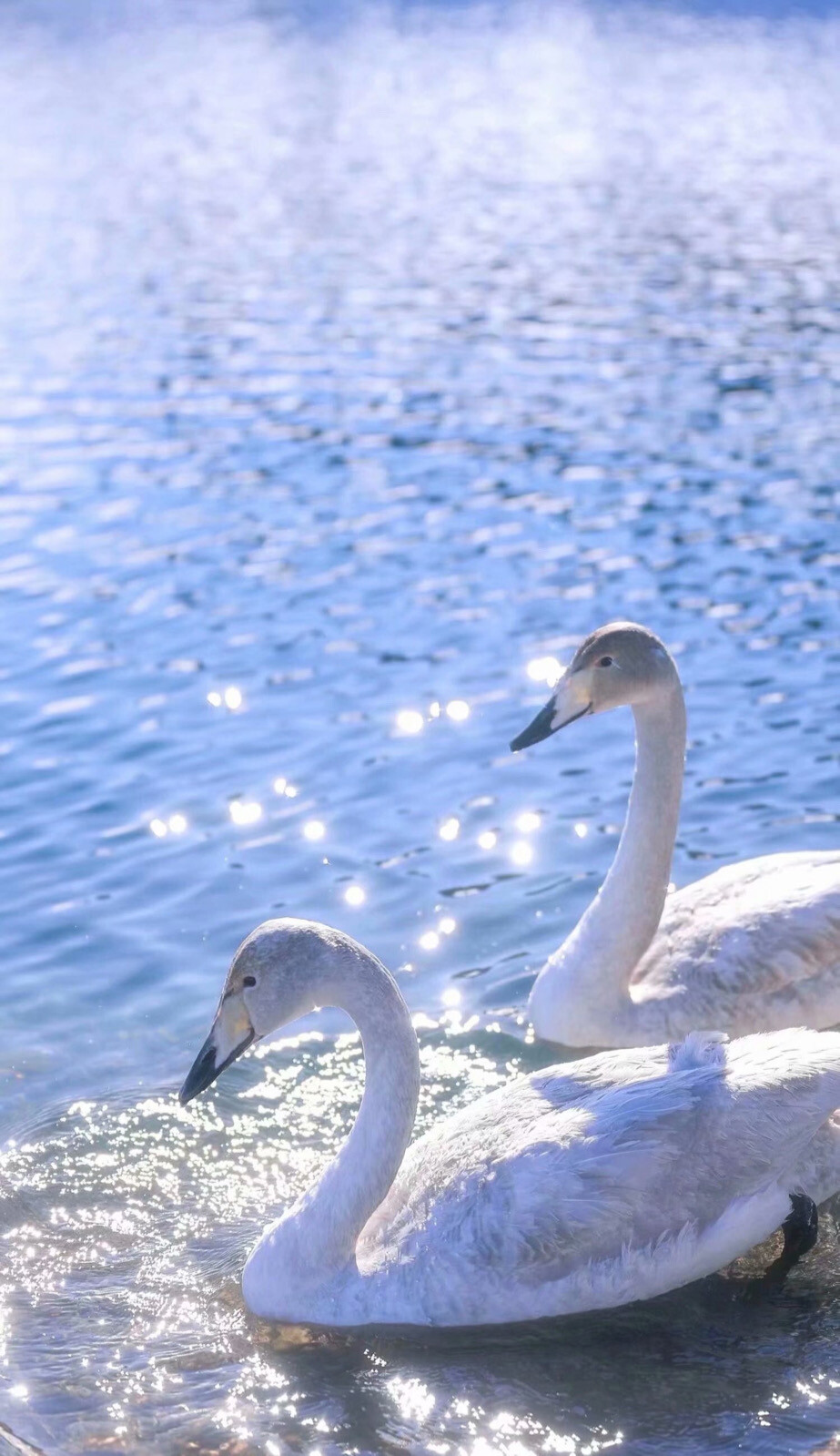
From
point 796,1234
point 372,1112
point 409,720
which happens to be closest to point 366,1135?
point 372,1112

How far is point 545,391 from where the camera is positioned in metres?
22.2

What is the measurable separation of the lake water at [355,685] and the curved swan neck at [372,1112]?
0.50 metres

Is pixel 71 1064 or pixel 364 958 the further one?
pixel 71 1064

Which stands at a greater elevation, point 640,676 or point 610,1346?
point 640,676

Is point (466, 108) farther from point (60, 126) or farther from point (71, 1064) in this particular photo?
point (71, 1064)

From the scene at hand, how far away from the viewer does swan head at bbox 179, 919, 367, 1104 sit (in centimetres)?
727

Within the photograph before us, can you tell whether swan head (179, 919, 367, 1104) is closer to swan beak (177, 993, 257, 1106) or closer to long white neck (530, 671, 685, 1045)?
swan beak (177, 993, 257, 1106)

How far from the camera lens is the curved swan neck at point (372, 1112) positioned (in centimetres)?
721

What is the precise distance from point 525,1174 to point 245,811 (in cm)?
540

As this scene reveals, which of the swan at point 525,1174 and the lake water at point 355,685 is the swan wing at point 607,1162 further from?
the lake water at point 355,685

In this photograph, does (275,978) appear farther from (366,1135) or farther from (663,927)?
(663,927)

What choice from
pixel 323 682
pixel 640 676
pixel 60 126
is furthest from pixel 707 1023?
pixel 60 126

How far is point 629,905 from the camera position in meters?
9.19

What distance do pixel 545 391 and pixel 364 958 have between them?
1574cm
